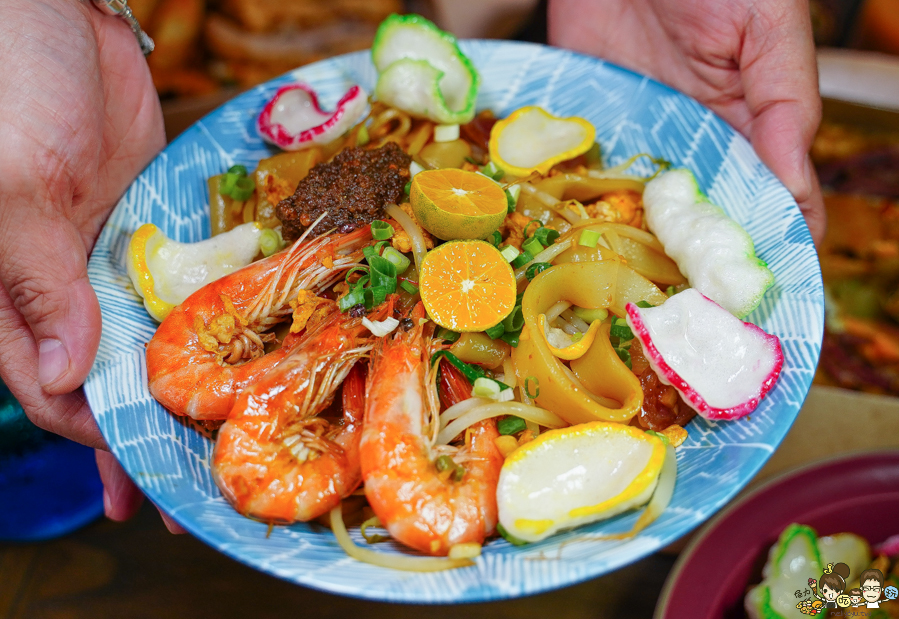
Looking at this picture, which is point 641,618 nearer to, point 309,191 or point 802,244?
point 802,244

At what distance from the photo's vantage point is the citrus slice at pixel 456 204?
7.43 ft

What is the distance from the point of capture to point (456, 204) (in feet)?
7.53

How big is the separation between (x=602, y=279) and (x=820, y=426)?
1954mm

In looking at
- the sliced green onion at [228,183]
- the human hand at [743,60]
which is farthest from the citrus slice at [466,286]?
the human hand at [743,60]

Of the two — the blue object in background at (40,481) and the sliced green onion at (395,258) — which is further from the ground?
the sliced green onion at (395,258)

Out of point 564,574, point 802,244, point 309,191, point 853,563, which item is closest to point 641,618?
point 853,563

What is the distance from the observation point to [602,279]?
2342mm

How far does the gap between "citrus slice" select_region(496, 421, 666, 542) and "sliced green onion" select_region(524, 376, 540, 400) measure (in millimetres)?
239

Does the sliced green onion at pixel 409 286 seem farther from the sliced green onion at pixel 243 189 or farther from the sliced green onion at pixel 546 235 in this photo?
the sliced green onion at pixel 243 189

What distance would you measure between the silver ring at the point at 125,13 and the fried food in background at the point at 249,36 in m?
2.14

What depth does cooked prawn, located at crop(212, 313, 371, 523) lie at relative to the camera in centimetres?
198
